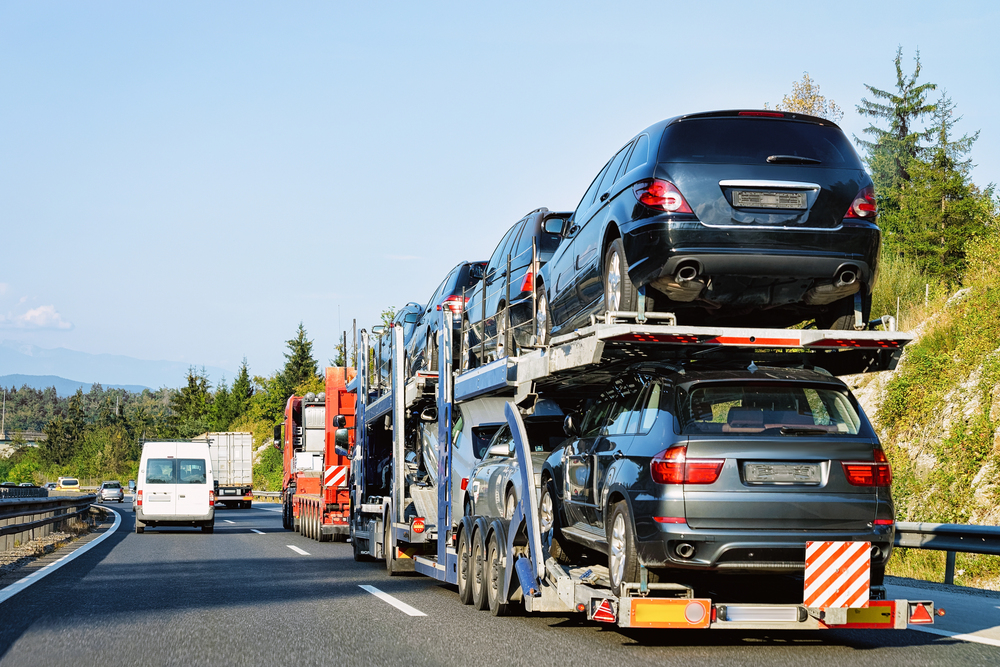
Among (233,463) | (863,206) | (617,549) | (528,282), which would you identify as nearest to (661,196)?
(863,206)

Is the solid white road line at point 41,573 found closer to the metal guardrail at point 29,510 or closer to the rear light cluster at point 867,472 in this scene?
the metal guardrail at point 29,510

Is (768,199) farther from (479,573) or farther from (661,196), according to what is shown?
(479,573)

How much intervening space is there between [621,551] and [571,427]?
1.71 meters

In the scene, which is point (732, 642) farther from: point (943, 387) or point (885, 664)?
point (943, 387)

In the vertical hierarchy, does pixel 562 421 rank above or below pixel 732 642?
above

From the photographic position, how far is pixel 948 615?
959cm

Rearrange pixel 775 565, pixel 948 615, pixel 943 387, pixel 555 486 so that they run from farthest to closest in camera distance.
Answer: pixel 943 387 < pixel 948 615 < pixel 555 486 < pixel 775 565

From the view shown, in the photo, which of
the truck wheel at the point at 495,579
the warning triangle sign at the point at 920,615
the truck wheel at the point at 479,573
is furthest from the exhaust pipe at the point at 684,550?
the truck wheel at the point at 479,573

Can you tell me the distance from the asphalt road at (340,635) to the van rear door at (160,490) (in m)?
13.0

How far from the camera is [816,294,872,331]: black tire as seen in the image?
8.40 m

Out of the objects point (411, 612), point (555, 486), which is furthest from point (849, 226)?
point (411, 612)

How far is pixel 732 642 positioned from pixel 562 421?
8.16 feet

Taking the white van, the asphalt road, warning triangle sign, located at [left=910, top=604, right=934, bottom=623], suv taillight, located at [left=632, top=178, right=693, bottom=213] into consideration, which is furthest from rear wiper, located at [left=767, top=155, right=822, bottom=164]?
the white van

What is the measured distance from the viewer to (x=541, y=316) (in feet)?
36.3
